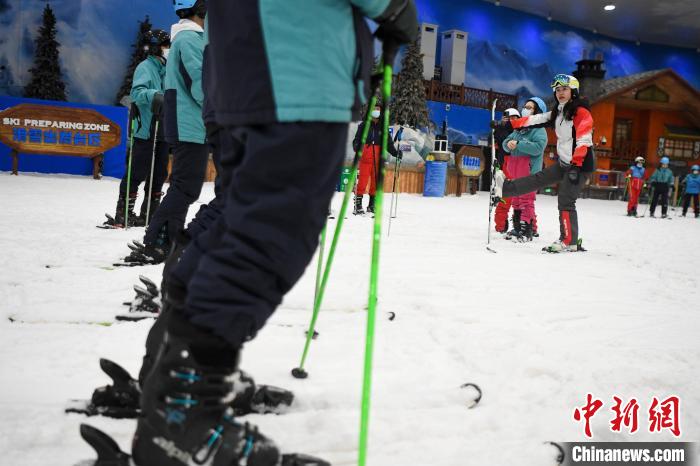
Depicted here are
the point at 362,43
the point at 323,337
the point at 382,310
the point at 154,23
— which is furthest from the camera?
the point at 154,23

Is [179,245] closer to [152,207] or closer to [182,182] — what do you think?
[182,182]

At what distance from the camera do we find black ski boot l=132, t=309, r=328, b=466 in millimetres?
954

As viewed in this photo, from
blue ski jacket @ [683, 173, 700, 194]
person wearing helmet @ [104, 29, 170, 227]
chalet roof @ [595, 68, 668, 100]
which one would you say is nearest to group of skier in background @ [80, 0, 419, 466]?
person wearing helmet @ [104, 29, 170, 227]

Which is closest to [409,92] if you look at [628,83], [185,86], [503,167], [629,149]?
[628,83]

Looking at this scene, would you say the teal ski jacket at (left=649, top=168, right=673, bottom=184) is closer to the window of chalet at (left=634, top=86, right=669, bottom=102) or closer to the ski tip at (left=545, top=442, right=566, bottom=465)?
the window of chalet at (left=634, top=86, right=669, bottom=102)

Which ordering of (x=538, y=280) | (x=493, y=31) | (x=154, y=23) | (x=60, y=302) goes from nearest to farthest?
(x=60, y=302)
(x=538, y=280)
(x=154, y=23)
(x=493, y=31)

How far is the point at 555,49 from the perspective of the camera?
26.0m

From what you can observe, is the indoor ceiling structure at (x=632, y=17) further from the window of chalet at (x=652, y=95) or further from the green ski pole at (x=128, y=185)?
the green ski pole at (x=128, y=185)

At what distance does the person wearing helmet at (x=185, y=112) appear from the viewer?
2.89m

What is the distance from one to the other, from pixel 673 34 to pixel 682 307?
2987 cm

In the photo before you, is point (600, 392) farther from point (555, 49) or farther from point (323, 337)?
point (555, 49)

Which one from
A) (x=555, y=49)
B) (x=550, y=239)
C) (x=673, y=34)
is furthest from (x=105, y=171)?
(x=673, y=34)

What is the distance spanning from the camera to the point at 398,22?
1.13m

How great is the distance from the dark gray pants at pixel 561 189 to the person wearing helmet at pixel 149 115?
355 cm
